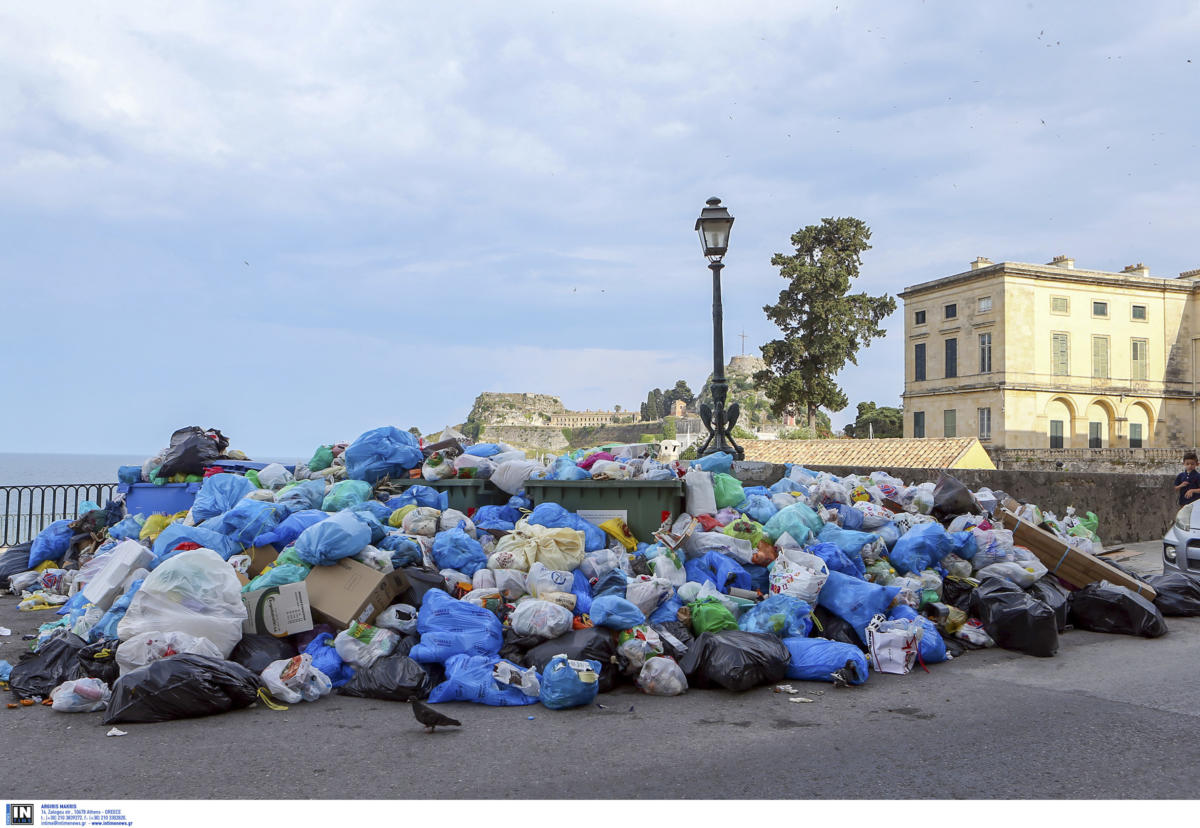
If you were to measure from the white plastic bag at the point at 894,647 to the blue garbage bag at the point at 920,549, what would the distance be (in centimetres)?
116

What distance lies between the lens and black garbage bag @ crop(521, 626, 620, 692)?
16.0ft

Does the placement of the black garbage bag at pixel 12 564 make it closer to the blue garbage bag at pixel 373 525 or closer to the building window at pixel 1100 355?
the blue garbage bag at pixel 373 525

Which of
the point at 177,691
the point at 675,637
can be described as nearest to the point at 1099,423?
the point at 675,637

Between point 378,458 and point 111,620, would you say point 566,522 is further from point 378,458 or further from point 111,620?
point 111,620

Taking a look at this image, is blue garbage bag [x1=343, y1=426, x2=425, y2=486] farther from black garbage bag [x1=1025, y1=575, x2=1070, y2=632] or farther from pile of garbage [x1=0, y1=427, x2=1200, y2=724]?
black garbage bag [x1=1025, y1=575, x2=1070, y2=632]

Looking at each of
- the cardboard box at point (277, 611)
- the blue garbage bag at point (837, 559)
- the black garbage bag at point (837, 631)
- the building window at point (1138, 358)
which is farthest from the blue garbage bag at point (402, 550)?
the building window at point (1138, 358)

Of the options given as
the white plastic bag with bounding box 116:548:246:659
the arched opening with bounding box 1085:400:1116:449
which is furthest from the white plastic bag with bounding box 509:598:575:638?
the arched opening with bounding box 1085:400:1116:449

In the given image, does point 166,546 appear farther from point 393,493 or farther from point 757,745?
point 757,745

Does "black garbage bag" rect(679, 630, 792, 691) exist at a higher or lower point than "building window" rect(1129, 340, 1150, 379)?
lower

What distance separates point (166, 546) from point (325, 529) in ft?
5.00

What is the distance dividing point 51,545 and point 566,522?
5.65m

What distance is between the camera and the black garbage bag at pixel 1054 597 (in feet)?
21.5

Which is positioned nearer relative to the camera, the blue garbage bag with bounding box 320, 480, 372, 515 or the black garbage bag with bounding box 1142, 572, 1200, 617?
the blue garbage bag with bounding box 320, 480, 372, 515

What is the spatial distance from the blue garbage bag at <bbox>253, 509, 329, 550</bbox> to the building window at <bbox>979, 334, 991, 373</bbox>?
132 feet
